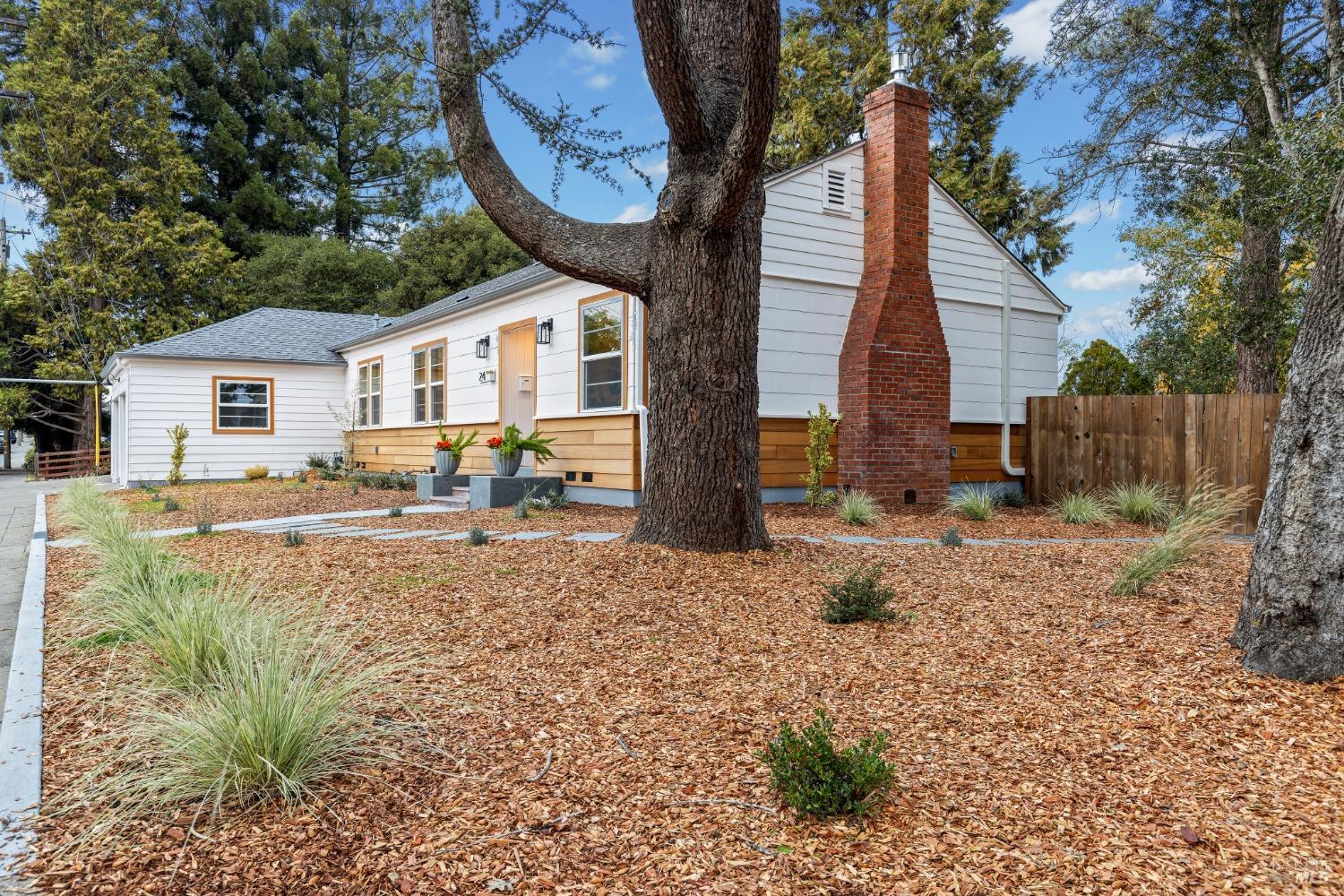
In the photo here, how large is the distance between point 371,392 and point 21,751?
49.7 feet

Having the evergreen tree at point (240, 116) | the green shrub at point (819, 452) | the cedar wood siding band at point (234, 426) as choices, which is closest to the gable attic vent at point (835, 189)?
the green shrub at point (819, 452)

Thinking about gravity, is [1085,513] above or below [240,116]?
below

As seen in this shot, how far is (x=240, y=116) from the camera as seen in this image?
2788cm

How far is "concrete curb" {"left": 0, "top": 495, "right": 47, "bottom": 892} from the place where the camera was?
2.03m

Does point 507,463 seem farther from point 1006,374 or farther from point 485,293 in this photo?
point 1006,374

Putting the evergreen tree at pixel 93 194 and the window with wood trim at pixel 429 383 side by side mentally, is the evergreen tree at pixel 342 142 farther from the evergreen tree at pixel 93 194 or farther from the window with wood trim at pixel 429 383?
the window with wood trim at pixel 429 383

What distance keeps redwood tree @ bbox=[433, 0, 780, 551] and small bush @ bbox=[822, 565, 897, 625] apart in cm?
163

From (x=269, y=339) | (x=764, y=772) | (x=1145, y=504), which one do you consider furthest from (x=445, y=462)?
(x=764, y=772)

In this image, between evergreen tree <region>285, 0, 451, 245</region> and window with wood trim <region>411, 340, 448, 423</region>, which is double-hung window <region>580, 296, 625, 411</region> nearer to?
window with wood trim <region>411, 340, 448, 423</region>

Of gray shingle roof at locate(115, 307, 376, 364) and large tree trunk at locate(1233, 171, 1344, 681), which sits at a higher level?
gray shingle roof at locate(115, 307, 376, 364)

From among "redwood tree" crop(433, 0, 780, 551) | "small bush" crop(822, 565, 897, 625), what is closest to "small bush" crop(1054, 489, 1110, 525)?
"redwood tree" crop(433, 0, 780, 551)

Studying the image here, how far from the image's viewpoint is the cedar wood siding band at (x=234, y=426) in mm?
16531

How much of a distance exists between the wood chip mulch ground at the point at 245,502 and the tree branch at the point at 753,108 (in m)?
6.80

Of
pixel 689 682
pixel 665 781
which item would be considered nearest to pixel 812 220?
pixel 689 682
